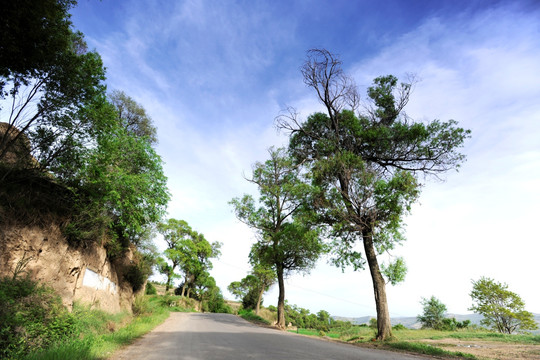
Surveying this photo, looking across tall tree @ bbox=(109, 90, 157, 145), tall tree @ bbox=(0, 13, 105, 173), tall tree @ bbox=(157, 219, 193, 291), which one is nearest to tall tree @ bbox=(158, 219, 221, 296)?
tall tree @ bbox=(157, 219, 193, 291)

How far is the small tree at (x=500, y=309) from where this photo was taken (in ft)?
91.9

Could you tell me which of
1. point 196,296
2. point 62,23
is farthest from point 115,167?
point 196,296

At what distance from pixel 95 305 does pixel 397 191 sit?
48.1 feet

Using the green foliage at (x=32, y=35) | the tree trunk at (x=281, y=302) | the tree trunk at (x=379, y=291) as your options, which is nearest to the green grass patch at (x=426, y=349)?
the tree trunk at (x=379, y=291)

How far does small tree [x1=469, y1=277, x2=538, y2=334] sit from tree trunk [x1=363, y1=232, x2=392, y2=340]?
29007 mm

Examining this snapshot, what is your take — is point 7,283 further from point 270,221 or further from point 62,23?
point 270,221

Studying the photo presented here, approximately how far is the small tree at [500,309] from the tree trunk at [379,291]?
29007 mm

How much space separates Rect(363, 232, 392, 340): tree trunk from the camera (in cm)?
1070

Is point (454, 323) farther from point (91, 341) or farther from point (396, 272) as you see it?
point (91, 341)

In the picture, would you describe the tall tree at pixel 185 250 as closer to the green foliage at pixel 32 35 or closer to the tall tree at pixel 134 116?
the tall tree at pixel 134 116

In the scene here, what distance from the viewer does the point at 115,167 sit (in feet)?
33.9

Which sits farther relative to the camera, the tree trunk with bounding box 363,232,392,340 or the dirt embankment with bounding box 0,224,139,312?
the tree trunk with bounding box 363,232,392,340

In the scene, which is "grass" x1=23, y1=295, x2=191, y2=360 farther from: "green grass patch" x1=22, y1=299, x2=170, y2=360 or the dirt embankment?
the dirt embankment

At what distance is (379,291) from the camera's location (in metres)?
11.4
